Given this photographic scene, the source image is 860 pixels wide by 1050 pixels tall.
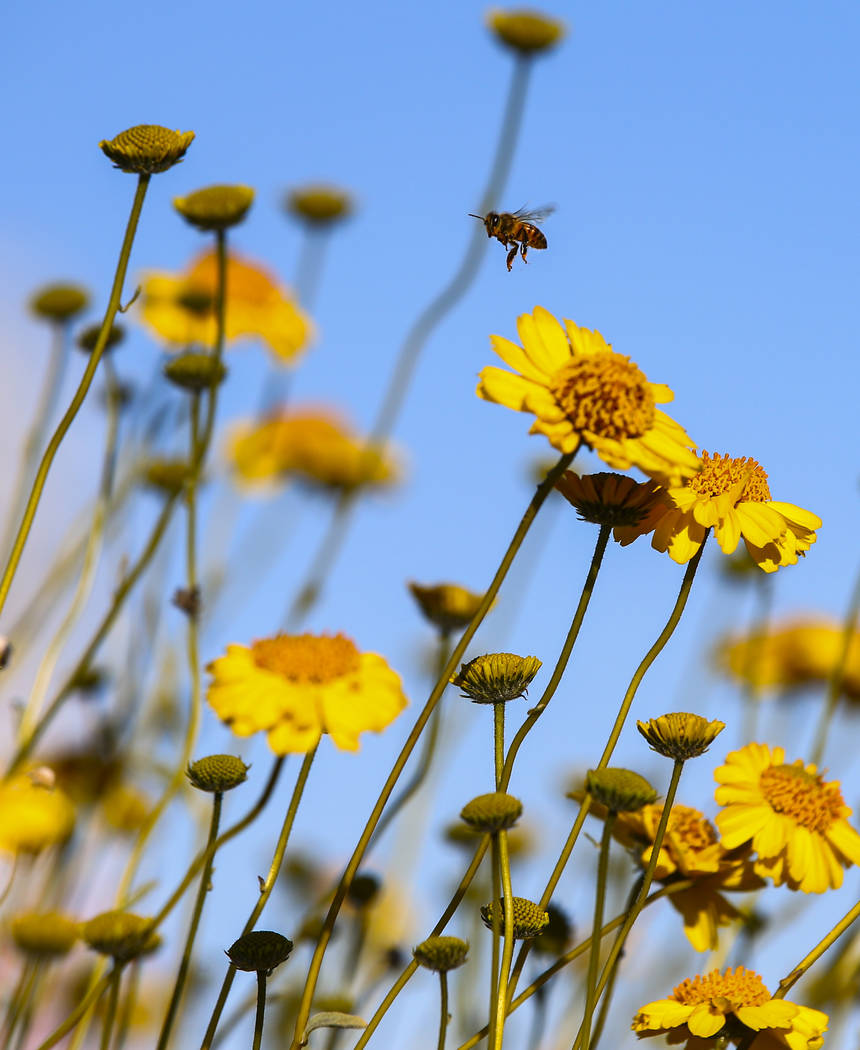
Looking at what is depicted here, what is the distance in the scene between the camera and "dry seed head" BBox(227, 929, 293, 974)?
1.13 m

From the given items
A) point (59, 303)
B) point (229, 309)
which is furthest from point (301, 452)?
point (59, 303)

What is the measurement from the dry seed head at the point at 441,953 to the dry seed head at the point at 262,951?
0.11 metres

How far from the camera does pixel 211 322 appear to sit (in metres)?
2.86

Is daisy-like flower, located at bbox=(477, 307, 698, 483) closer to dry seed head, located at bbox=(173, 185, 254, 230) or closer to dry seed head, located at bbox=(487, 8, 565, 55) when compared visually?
dry seed head, located at bbox=(173, 185, 254, 230)

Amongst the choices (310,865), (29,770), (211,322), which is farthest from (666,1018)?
(211,322)

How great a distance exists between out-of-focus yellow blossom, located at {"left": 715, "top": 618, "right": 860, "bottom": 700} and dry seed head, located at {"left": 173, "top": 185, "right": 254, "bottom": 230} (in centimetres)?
162

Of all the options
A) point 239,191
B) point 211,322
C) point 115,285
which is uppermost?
point 211,322

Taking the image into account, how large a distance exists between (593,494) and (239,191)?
912mm

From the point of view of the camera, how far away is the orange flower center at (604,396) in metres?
1.15

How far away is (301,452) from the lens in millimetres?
3494

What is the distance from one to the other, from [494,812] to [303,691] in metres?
0.20

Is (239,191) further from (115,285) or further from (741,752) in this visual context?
(741,752)

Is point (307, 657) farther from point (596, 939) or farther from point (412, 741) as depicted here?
point (596, 939)

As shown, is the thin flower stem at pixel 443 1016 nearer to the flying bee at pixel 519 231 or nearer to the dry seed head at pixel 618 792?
the dry seed head at pixel 618 792
